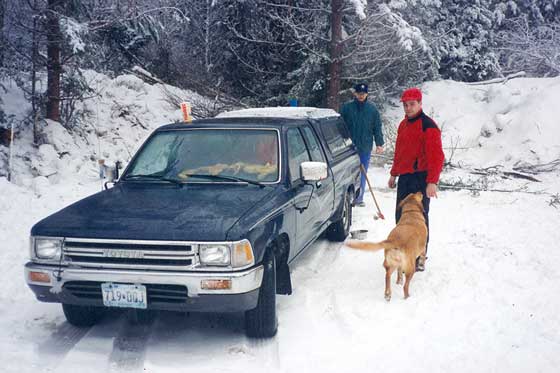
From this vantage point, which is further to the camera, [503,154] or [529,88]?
[529,88]

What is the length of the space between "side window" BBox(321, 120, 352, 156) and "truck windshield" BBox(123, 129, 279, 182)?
168 cm

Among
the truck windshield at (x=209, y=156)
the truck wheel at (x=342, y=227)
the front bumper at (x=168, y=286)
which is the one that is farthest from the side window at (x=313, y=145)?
the front bumper at (x=168, y=286)

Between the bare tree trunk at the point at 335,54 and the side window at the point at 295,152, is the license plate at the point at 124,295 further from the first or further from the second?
the bare tree trunk at the point at 335,54

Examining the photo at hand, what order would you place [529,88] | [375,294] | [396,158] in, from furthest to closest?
[529,88], [396,158], [375,294]

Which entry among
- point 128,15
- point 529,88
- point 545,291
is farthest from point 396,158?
point 529,88

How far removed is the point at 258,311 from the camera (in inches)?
166

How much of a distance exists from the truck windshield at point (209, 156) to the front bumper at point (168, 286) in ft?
4.26

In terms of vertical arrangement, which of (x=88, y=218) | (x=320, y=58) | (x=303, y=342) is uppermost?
(x=320, y=58)

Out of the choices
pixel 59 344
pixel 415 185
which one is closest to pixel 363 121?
pixel 415 185

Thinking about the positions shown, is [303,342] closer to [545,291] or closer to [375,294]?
[375,294]

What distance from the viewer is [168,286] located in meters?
3.83

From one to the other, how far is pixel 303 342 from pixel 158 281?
1301 millimetres

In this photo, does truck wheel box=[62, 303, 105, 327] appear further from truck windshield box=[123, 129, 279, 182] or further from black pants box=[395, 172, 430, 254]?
black pants box=[395, 172, 430, 254]

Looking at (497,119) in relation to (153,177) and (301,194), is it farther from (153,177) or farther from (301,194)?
(153,177)
